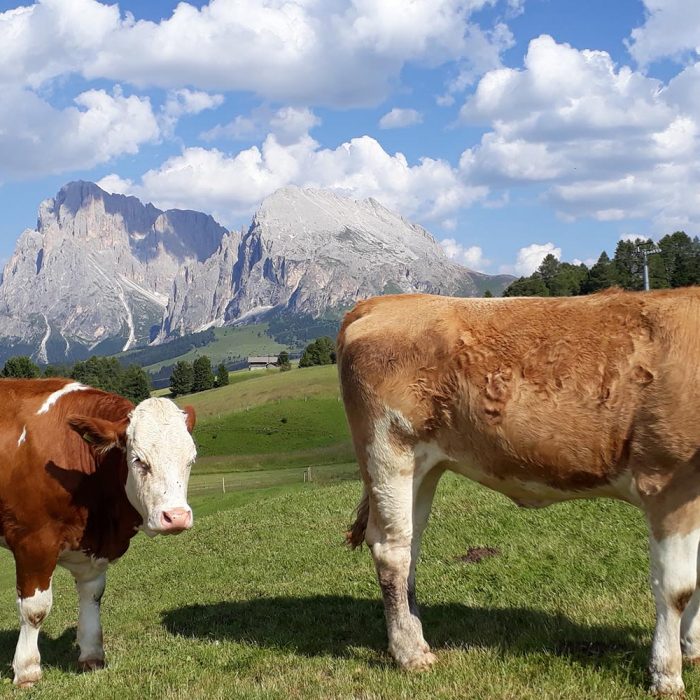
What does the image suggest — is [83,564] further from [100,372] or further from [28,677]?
[100,372]

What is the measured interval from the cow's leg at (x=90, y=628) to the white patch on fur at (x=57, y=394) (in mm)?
1999

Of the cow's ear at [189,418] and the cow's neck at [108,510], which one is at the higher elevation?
the cow's ear at [189,418]

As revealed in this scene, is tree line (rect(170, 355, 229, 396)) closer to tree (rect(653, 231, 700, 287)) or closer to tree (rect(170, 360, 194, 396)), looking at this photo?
tree (rect(170, 360, 194, 396))

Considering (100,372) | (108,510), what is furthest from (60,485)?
(100,372)

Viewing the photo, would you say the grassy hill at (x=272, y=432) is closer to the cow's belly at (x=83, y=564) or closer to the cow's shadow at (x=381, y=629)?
Answer: the cow's shadow at (x=381, y=629)

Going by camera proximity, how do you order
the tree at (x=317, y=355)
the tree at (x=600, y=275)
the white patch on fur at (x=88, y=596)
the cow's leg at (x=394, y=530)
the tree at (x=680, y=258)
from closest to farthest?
the cow's leg at (x=394, y=530), the white patch on fur at (x=88, y=596), the tree at (x=680, y=258), the tree at (x=600, y=275), the tree at (x=317, y=355)

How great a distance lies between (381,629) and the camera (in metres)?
8.45

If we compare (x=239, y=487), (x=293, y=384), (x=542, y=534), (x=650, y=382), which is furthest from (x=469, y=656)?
(x=293, y=384)

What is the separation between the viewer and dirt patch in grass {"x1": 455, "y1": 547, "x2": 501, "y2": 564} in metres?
11.2

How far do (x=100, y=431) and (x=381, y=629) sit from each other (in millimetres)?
3779

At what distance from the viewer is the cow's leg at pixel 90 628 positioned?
28.1 ft

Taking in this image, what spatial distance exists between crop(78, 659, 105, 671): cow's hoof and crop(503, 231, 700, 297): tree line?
108262 millimetres

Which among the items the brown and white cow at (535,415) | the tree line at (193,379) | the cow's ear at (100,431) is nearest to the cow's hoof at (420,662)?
the brown and white cow at (535,415)

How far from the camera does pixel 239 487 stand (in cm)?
4888
